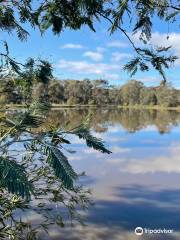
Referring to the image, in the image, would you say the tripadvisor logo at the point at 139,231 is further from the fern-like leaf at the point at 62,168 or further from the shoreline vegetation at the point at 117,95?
the shoreline vegetation at the point at 117,95

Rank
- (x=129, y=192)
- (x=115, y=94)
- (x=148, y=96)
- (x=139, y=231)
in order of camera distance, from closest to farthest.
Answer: (x=139, y=231), (x=129, y=192), (x=148, y=96), (x=115, y=94)

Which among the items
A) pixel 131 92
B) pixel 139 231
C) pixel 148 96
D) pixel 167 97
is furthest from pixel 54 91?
pixel 131 92

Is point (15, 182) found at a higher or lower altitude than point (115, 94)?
lower

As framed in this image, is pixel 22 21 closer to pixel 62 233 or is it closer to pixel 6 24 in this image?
pixel 6 24

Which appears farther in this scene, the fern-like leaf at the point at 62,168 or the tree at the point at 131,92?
the tree at the point at 131,92

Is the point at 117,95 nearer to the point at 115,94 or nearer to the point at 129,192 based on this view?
the point at 115,94

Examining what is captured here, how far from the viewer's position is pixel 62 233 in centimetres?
838

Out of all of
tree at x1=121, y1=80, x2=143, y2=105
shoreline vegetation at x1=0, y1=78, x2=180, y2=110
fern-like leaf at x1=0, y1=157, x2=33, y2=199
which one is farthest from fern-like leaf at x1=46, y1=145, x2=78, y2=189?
tree at x1=121, y1=80, x2=143, y2=105

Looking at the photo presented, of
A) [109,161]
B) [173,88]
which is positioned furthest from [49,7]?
[173,88]

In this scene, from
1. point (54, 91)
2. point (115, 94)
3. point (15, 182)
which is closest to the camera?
point (15, 182)

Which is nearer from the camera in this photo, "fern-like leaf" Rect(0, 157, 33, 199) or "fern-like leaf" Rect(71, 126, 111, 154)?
"fern-like leaf" Rect(0, 157, 33, 199)

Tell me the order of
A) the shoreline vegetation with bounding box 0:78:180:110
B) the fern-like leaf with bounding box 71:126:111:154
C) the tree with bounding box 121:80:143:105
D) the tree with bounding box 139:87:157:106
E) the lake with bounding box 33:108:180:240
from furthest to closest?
the tree with bounding box 121:80:143:105 → the tree with bounding box 139:87:157:106 → the shoreline vegetation with bounding box 0:78:180:110 → the lake with bounding box 33:108:180:240 → the fern-like leaf with bounding box 71:126:111:154

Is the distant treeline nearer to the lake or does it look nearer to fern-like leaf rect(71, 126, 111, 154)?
the lake

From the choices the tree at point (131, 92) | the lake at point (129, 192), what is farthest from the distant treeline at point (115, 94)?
the lake at point (129, 192)
